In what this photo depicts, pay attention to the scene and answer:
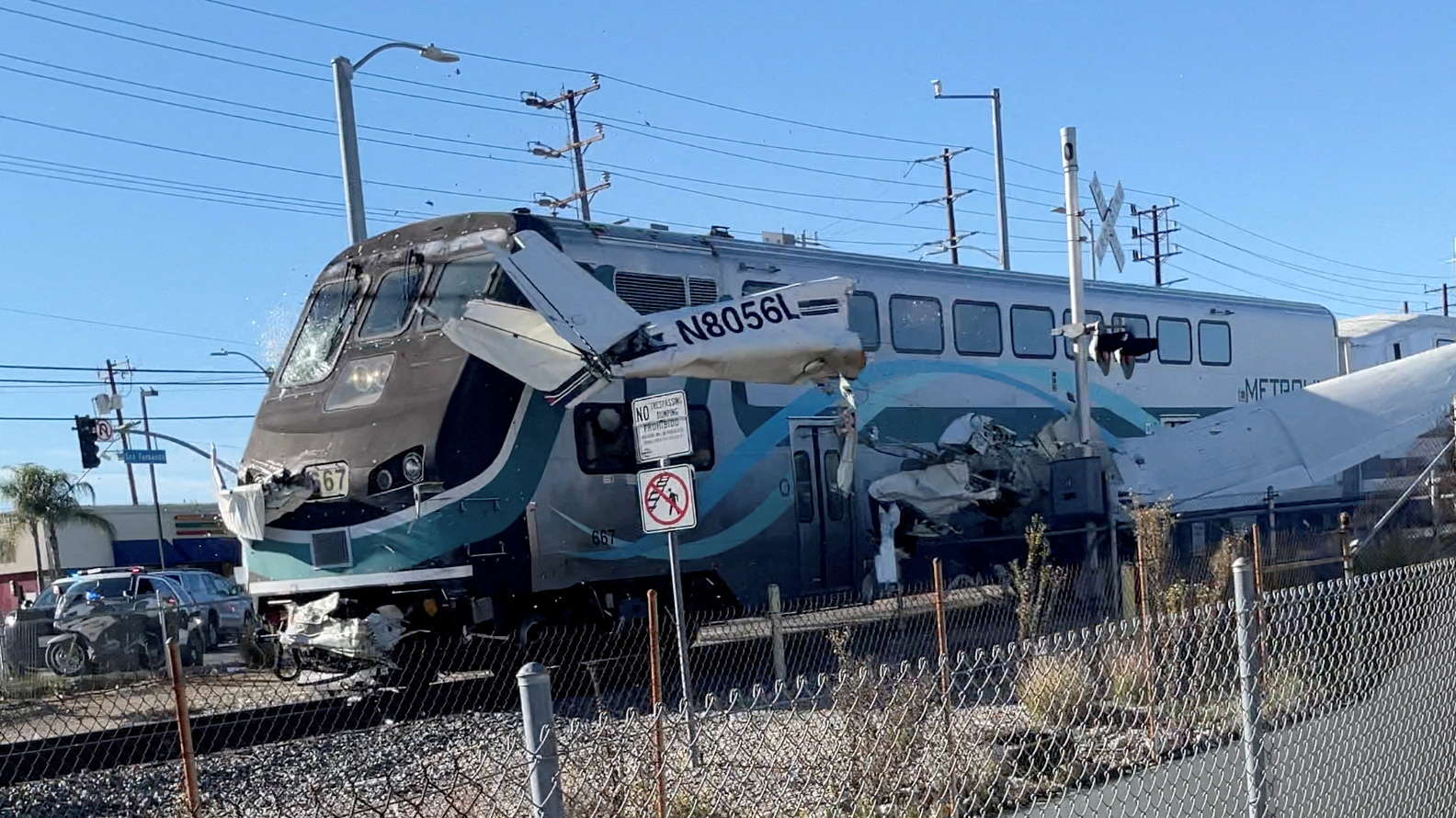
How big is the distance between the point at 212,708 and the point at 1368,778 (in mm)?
10322

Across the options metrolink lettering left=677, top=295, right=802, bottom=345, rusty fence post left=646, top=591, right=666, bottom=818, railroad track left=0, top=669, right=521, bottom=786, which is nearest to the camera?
rusty fence post left=646, top=591, right=666, bottom=818

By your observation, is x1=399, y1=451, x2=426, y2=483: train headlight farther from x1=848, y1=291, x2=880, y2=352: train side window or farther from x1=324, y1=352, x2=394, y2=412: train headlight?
x1=848, y1=291, x2=880, y2=352: train side window

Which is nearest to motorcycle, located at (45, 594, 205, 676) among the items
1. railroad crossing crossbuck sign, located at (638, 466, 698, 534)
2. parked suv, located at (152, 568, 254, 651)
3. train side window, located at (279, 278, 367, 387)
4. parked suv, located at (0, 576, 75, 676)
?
parked suv, located at (0, 576, 75, 676)

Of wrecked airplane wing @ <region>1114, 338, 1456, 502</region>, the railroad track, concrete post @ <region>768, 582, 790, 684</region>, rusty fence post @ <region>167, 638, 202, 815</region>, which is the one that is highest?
wrecked airplane wing @ <region>1114, 338, 1456, 502</region>

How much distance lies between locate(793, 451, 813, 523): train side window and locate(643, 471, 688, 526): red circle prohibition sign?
503 cm

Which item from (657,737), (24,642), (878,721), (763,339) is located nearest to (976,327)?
(763,339)

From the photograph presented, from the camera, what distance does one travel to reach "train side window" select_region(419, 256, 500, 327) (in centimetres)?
1248

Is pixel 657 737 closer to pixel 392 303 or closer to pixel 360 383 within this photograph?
pixel 360 383

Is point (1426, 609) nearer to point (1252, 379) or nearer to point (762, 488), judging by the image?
point (762, 488)

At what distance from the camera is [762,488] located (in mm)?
13938

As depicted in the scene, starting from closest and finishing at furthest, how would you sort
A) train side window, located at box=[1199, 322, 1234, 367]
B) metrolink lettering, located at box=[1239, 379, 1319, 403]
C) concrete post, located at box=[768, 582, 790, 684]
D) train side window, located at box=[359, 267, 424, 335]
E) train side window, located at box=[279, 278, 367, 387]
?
concrete post, located at box=[768, 582, 790, 684]
train side window, located at box=[359, 267, 424, 335]
train side window, located at box=[279, 278, 367, 387]
train side window, located at box=[1199, 322, 1234, 367]
metrolink lettering, located at box=[1239, 379, 1319, 403]

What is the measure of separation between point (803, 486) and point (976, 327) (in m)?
3.68

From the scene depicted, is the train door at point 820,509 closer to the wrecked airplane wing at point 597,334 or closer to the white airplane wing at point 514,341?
the wrecked airplane wing at point 597,334

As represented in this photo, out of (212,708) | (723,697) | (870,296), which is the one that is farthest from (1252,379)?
(212,708)
